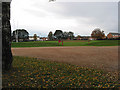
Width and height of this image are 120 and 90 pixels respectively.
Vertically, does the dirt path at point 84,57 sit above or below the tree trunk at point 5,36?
below

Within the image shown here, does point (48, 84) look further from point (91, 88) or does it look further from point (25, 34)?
point (25, 34)

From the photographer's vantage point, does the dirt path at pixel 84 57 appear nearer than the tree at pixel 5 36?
No

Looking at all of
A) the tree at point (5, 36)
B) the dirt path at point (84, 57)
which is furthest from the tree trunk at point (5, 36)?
the dirt path at point (84, 57)

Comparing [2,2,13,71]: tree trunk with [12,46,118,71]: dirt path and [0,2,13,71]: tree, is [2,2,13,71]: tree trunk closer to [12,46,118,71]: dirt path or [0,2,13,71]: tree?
[0,2,13,71]: tree

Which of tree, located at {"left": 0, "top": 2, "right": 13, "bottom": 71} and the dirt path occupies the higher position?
tree, located at {"left": 0, "top": 2, "right": 13, "bottom": 71}

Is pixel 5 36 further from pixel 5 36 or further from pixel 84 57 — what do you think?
pixel 84 57

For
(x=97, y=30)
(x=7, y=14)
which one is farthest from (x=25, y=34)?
(x=7, y=14)

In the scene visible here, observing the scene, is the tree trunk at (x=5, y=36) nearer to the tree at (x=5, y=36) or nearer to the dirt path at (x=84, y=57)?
the tree at (x=5, y=36)

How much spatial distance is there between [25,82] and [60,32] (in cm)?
9050

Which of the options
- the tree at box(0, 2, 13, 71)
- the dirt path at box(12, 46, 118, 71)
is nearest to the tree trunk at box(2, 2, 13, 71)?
the tree at box(0, 2, 13, 71)

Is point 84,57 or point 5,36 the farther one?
point 84,57

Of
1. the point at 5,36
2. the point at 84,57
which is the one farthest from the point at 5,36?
the point at 84,57

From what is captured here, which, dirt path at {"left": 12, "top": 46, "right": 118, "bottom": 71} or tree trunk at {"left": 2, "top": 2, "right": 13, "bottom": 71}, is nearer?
tree trunk at {"left": 2, "top": 2, "right": 13, "bottom": 71}

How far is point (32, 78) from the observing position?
421 centimetres
